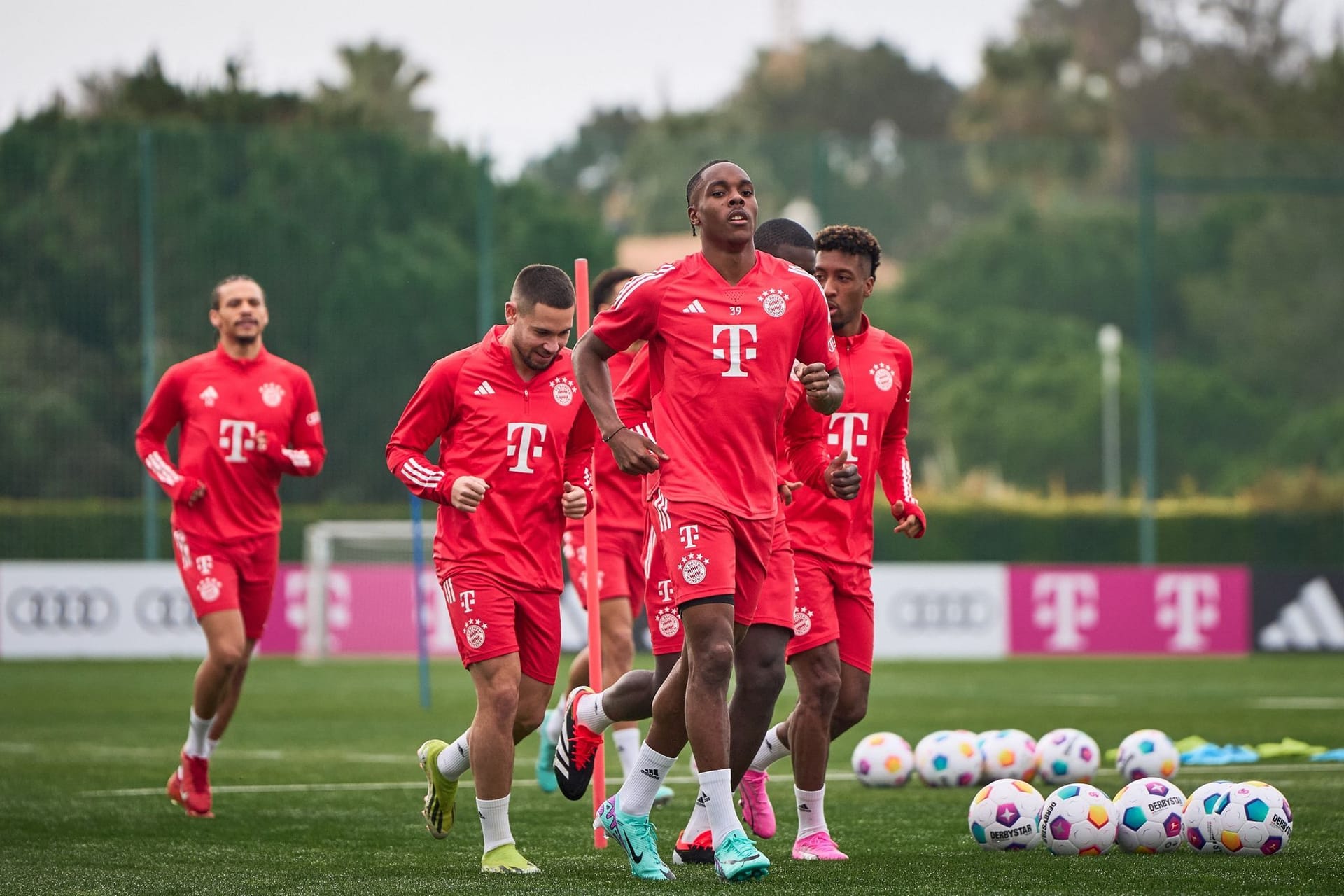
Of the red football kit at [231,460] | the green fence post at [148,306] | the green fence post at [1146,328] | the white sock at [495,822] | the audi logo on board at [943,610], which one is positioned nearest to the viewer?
the white sock at [495,822]

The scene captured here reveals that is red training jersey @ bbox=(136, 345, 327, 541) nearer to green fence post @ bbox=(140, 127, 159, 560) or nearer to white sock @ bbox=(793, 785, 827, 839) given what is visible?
white sock @ bbox=(793, 785, 827, 839)

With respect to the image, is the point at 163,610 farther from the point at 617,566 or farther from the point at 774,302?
the point at 774,302

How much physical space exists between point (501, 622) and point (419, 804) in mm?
2746

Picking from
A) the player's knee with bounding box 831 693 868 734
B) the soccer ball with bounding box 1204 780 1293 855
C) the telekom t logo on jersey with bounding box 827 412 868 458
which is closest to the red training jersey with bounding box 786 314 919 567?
the telekom t logo on jersey with bounding box 827 412 868 458

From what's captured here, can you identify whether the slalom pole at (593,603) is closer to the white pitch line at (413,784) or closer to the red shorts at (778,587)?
the red shorts at (778,587)

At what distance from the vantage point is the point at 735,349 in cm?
675

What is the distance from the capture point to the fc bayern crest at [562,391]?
24.5 ft

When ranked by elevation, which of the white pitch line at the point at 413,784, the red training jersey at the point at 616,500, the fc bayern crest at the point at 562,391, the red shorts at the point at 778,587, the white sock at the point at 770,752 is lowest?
the white pitch line at the point at 413,784

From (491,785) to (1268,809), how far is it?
2930 millimetres

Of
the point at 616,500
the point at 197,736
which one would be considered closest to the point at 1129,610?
the point at 616,500

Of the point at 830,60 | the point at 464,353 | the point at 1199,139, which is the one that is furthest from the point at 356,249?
the point at 830,60

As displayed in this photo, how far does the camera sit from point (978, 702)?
1712 cm

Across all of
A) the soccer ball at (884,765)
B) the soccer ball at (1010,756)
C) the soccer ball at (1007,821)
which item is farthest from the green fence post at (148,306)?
the soccer ball at (1007,821)

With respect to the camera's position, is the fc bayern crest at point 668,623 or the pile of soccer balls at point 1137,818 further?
the pile of soccer balls at point 1137,818
